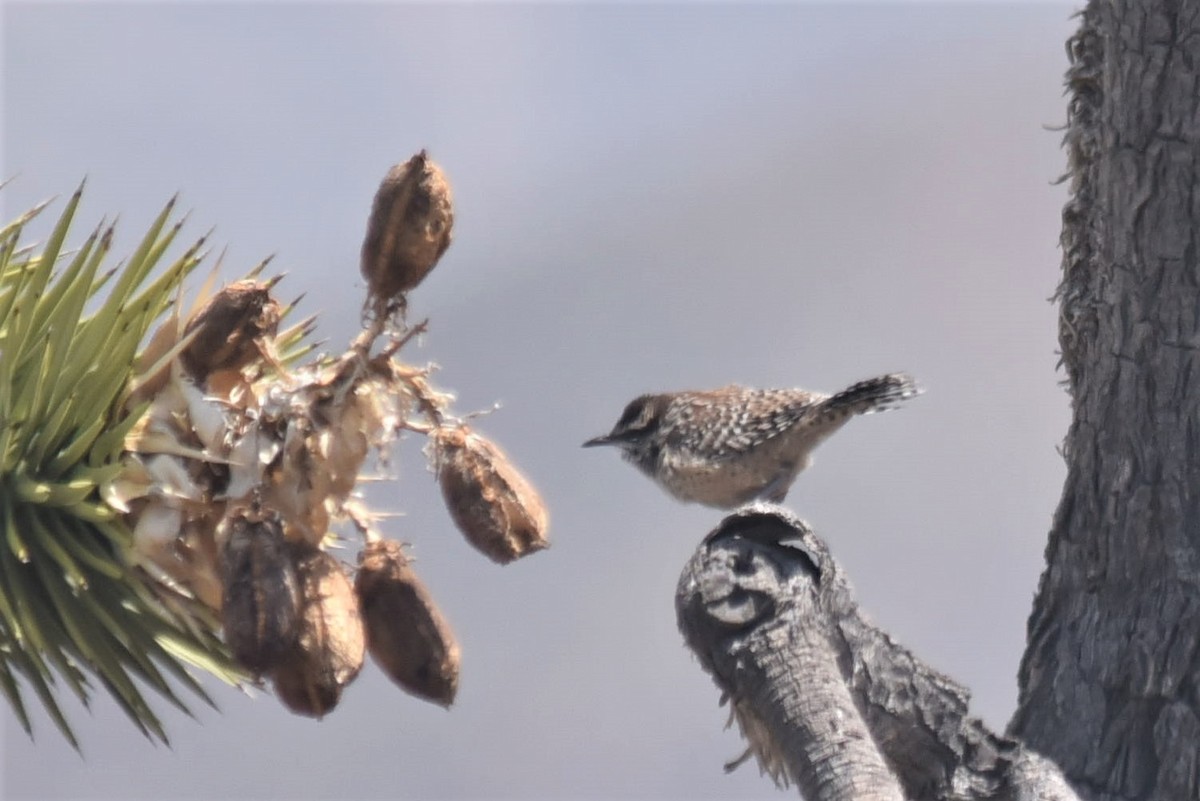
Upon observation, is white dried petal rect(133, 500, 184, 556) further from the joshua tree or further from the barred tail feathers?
the barred tail feathers

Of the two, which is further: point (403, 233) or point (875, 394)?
point (875, 394)

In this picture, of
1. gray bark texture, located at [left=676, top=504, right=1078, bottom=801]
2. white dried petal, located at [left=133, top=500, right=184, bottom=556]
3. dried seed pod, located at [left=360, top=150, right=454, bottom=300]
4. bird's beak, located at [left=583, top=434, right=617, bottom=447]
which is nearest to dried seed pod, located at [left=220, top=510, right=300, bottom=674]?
white dried petal, located at [left=133, top=500, right=184, bottom=556]

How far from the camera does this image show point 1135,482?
9.29 ft

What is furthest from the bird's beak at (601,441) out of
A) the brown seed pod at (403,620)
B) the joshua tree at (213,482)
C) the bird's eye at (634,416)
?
the brown seed pod at (403,620)

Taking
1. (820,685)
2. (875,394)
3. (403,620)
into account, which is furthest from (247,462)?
(875,394)

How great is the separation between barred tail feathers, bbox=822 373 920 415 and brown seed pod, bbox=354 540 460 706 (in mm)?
3603

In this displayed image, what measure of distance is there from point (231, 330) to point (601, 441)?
197 inches

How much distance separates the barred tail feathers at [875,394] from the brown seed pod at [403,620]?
3.60 metres

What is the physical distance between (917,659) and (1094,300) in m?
0.95

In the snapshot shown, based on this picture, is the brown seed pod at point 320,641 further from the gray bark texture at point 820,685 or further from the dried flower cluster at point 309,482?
the gray bark texture at point 820,685

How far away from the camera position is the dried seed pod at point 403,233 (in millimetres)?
2160

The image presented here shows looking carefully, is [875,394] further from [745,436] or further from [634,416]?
[634,416]

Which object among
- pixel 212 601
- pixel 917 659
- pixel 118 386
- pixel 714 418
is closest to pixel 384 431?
pixel 212 601

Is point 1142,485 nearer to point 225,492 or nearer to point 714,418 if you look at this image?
point 225,492
